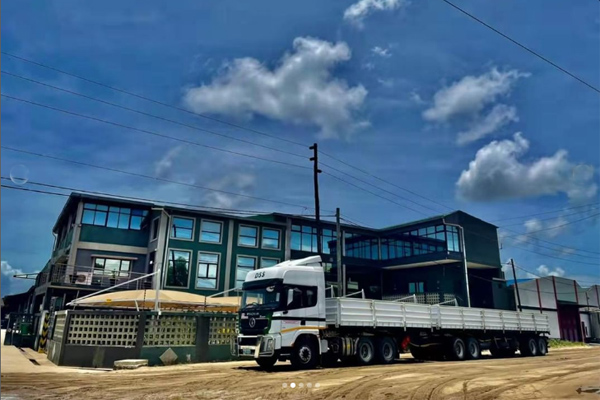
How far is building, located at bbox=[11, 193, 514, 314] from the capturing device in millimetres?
33062

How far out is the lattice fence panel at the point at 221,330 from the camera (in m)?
20.6

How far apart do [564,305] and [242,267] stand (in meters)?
40.4

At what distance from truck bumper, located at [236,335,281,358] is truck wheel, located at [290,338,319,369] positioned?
960 mm

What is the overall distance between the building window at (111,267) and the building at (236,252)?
68 millimetres

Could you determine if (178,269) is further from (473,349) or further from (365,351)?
(473,349)

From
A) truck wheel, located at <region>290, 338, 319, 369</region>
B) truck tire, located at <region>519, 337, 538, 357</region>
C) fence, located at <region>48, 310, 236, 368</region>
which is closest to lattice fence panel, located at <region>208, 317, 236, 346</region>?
fence, located at <region>48, 310, 236, 368</region>

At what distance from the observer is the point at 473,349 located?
907 inches

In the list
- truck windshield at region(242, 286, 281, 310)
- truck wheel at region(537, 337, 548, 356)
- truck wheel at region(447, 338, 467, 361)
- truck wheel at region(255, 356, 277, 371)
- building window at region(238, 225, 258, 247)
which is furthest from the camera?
building window at region(238, 225, 258, 247)

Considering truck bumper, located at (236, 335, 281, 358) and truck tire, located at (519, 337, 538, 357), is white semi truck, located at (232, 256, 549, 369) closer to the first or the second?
truck bumper, located at (236, 335, 281, 358)

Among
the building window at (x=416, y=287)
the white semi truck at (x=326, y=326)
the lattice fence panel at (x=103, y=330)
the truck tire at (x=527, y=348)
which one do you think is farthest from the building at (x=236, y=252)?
the white semi truck at (x=326, y=326)

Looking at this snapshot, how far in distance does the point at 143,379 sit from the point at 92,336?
580 centimetres

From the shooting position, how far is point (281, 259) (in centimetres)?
3894

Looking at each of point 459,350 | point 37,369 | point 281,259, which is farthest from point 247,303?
point 281,259

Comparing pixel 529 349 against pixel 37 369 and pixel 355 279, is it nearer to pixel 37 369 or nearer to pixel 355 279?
pixel 355 279
